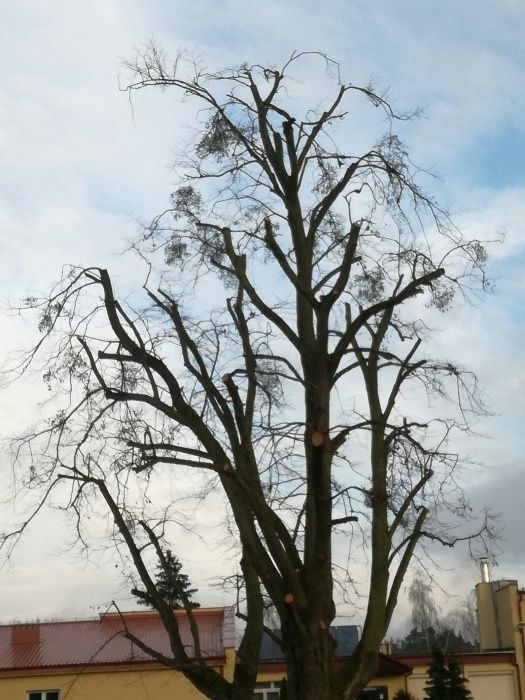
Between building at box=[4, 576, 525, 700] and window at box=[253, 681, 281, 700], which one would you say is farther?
window at box=[253, 681, 281, 700]

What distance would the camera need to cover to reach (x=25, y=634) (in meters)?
29.8

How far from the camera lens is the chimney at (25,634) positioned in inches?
1152

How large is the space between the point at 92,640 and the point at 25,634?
208cm

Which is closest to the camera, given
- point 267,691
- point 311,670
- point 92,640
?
point 311,670

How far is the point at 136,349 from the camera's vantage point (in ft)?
38.7

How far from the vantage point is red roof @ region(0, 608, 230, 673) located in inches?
1042

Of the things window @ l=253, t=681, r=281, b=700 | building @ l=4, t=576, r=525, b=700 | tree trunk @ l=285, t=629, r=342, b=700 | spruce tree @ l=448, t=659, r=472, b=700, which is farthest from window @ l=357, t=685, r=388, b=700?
tree trunk @ l=285, t=629, r=342, b=700

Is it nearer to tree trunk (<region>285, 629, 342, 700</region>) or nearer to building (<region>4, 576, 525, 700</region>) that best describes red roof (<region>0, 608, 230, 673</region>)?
building (<region>4, 576, 525, 700</region>)

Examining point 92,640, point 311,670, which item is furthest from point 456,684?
point 311,670

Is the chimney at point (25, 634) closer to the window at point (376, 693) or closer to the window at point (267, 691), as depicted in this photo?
the window at point (267, 691)

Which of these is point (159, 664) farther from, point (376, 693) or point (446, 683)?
point (446, 683)

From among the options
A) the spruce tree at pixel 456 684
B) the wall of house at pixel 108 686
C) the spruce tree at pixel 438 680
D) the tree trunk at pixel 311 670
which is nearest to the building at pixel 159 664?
the wall of house at pixel 108 686

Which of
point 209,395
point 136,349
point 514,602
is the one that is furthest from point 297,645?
point 514,602

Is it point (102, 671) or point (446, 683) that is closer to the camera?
point (446, 683)
